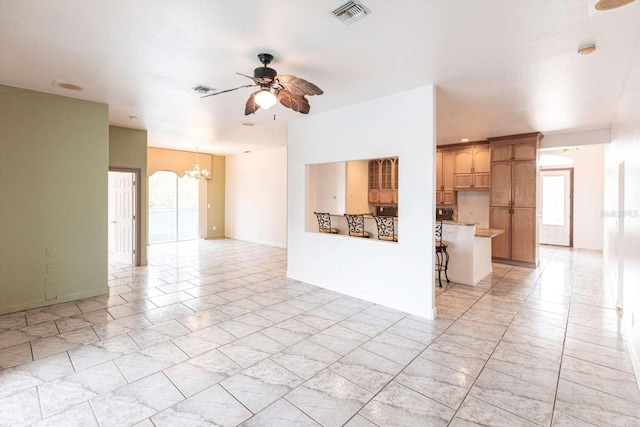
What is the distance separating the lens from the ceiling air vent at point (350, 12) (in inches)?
84.7

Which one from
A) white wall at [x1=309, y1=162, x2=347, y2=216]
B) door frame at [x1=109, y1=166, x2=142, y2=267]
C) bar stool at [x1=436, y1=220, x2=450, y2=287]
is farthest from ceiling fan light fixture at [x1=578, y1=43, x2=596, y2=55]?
door frame at [x1=109, y1=166, x2=142, y2=267]

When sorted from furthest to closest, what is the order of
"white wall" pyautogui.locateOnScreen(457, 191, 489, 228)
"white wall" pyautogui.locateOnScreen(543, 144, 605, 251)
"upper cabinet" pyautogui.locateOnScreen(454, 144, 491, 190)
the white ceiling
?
"white wall" pyautogui.locateOnScreen(543, 144, 605, 251) → "white wall" pyautogui.locateOnScreen(457, 191, 489, 228) → "upper cabinet" pyautogui.locateOnScreen(454, 144, 491, 190) → the white ceiling

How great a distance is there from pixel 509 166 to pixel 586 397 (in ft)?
17.4

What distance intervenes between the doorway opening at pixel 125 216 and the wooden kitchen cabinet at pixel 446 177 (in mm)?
6937

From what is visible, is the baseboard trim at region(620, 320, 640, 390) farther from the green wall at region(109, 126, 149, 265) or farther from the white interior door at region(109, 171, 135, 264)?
the white interior door at region(109, 171, 135, 264)

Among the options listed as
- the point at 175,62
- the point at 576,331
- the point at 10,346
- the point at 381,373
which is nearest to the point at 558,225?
the point at 576,331

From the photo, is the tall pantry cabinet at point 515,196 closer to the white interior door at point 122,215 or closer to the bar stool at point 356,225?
the bar stool at point 356,225

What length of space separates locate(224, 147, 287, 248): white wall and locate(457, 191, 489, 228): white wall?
4.63 metres

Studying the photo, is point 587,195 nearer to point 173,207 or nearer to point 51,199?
point 51,199

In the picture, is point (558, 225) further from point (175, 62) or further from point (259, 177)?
point (175, 62)

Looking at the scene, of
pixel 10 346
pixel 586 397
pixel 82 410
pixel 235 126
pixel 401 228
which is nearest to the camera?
pixel 82 410

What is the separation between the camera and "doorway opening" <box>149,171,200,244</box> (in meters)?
9.26

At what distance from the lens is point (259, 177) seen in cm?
945

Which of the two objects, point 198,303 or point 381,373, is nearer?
point 381,373
